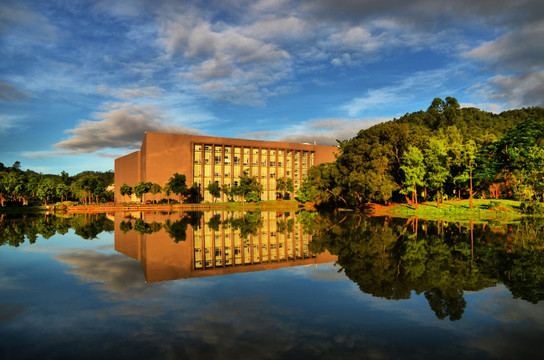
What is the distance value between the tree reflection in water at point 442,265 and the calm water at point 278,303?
0.06 meters

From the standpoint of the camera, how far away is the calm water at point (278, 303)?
17.5 ft

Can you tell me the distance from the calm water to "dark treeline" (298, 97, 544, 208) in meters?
27.4

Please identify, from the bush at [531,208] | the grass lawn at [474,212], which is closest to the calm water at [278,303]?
the grass lawn at [474,212]

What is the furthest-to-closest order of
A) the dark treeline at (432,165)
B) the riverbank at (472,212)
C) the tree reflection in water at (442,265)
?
the dark treeline at (432,165) < the riverbank at (472,212) < the tree reflection in water at (442,265)

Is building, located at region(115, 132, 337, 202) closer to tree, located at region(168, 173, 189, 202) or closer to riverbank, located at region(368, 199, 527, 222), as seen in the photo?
tree, located at region(168, 173, 189, 202)

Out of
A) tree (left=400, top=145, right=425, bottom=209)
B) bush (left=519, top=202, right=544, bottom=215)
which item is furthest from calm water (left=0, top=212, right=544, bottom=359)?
tree (left=400, top=145, right=425, bottom=209)

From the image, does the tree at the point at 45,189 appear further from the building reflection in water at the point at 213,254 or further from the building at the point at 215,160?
the building reflection in water at the point at 213,254

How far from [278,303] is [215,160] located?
8890cm

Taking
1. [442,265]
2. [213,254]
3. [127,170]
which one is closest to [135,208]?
[127,170]

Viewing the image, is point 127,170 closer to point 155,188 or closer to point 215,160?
point 155,188

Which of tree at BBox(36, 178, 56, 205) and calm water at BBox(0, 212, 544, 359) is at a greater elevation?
Result: tree at BBox(36, 178, 56, 205)

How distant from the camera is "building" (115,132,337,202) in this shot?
8669cm

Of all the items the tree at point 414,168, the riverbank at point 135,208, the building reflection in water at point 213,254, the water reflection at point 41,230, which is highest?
the tree at point 414,168

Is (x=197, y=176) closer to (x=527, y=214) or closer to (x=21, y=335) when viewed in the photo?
(x=527, y=214)
